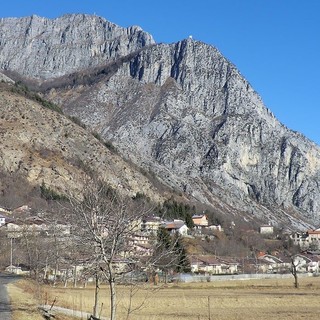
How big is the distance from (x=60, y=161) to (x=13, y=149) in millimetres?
12395

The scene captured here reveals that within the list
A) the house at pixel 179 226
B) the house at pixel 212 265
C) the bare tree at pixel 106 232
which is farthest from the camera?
the house at pixel 179 226

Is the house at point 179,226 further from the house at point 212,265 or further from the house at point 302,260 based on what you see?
the house at point 302,260

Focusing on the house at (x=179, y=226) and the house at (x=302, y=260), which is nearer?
the house at (x=179, y=226)

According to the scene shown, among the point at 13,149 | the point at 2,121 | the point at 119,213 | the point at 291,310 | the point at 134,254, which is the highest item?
the point at 2,121

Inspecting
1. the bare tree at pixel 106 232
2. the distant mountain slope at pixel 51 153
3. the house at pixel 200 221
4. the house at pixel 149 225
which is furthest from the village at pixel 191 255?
the bare tree at pixel 106 232

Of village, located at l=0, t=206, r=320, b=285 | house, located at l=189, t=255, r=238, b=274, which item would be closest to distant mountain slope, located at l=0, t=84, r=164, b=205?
village, located at l=0, t=206, r=320, b=285

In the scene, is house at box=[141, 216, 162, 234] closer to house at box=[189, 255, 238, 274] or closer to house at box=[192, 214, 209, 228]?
house at box=[189, 255, 238, 274]

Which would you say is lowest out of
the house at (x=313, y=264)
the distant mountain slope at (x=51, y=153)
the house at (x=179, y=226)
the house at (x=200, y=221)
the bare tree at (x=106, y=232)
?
the house at (x=313, y=264)

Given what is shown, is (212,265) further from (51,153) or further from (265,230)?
(265,230)

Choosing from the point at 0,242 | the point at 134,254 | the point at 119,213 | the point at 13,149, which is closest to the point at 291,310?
the point at 134,254

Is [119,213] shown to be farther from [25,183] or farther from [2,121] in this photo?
[2,121]

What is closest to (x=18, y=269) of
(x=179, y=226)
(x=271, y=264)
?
(x=179, y=226)

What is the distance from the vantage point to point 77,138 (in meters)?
165

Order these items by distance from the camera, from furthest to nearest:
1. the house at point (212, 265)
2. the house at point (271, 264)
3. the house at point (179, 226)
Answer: the house at point (179, 226)
the house at point (271, 264)
the house at point (212, 265)
